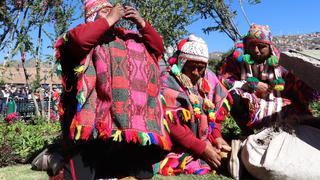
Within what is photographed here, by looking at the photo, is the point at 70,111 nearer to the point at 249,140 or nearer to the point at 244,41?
the point at 249,140

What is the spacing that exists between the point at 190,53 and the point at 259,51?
32.0 inches

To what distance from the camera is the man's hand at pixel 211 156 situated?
414 cm

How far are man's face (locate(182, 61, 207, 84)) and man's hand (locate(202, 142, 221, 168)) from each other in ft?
2.38

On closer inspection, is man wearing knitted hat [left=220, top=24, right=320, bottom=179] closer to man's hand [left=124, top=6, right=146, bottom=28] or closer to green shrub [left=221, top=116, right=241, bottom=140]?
green shrub [left=221, top=116, right=241, bottom=140]

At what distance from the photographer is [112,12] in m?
3.24

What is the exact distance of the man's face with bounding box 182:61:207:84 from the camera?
13.8 ft

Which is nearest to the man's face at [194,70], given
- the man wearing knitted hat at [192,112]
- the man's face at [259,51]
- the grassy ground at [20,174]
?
the man wearing knitted hat at [192,112]

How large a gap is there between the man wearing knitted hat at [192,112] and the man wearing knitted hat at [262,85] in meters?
0.35

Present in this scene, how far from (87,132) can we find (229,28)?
1314 cm

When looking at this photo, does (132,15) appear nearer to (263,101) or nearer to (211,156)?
(211,156)

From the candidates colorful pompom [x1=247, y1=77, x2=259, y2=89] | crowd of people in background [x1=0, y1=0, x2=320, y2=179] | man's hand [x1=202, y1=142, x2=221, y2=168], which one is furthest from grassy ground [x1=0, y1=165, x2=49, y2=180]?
colorful pompom [x1=247, y1=77, x2=259, y2=89]

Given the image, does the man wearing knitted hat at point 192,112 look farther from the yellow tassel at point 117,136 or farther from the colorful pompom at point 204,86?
the yellow tassel at point 117,136

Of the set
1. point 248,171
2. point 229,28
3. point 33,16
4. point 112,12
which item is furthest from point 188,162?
point 229,28

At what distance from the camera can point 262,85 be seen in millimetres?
4480
